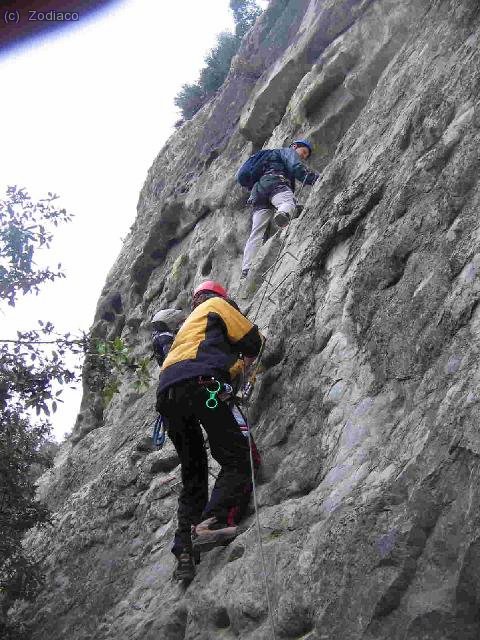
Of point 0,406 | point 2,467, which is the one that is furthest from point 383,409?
point 2,467

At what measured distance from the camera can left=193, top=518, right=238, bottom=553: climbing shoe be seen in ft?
15.7

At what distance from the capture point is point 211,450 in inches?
204

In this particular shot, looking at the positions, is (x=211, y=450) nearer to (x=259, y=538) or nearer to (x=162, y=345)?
(x=259, y=538)

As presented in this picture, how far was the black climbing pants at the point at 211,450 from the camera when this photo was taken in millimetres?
4973

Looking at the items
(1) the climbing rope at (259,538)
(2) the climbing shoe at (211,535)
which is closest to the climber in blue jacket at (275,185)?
(1) the climbing rope at (259,538)

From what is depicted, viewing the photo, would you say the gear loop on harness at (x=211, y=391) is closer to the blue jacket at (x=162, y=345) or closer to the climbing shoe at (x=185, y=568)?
the climbing shoe at (x=185, y=568)

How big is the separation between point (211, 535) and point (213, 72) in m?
16.0

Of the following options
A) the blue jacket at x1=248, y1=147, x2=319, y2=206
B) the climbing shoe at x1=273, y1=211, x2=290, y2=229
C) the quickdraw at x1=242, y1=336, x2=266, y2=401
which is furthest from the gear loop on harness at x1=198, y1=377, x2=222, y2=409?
the blue jacket at x1=248, y1=147, x2=319, y2=206

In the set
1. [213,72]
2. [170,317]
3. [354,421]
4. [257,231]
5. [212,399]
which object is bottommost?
[354,421]

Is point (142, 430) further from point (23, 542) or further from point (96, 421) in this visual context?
point (96, 421)

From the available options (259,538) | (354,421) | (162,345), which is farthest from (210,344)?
(162,345)

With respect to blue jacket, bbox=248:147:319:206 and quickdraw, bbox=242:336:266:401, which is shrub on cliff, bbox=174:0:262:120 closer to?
blue jacket, bbox=248:147:319:206

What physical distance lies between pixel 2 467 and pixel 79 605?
6.96ft

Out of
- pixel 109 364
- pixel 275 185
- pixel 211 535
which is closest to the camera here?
pixel 211 535
